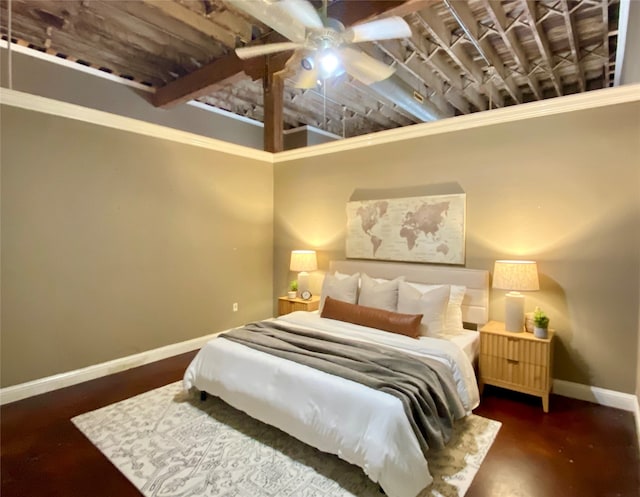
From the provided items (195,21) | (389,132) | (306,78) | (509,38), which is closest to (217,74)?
(195,21)

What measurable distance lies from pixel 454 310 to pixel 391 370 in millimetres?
1319

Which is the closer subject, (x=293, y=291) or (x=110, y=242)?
(x=110, y=242)

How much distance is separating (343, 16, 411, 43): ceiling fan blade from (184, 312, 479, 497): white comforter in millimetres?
2323

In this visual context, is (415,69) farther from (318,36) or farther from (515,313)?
(515,313)

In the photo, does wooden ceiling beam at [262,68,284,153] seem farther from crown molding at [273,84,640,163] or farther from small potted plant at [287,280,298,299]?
small potted plant at [287,280,298,299]

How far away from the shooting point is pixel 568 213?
3084 mm

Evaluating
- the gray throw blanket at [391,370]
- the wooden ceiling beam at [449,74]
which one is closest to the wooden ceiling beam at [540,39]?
the wooden ceiling beam at [449,74]

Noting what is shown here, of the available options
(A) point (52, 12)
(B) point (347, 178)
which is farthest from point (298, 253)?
(A) point (52, 12)

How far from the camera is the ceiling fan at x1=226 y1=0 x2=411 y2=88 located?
224 centimetres

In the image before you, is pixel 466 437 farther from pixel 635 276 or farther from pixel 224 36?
pixel 224 36

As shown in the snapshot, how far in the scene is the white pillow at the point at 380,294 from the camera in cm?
341

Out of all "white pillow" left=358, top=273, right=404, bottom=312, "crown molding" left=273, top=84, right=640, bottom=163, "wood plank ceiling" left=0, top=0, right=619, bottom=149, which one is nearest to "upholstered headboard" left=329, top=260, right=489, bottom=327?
"white pillow" left=358, top=273, right=404, bottom=312

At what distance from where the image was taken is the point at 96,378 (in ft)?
11.5

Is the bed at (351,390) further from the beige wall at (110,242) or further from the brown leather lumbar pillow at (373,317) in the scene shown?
the beige wall at (110,242)
